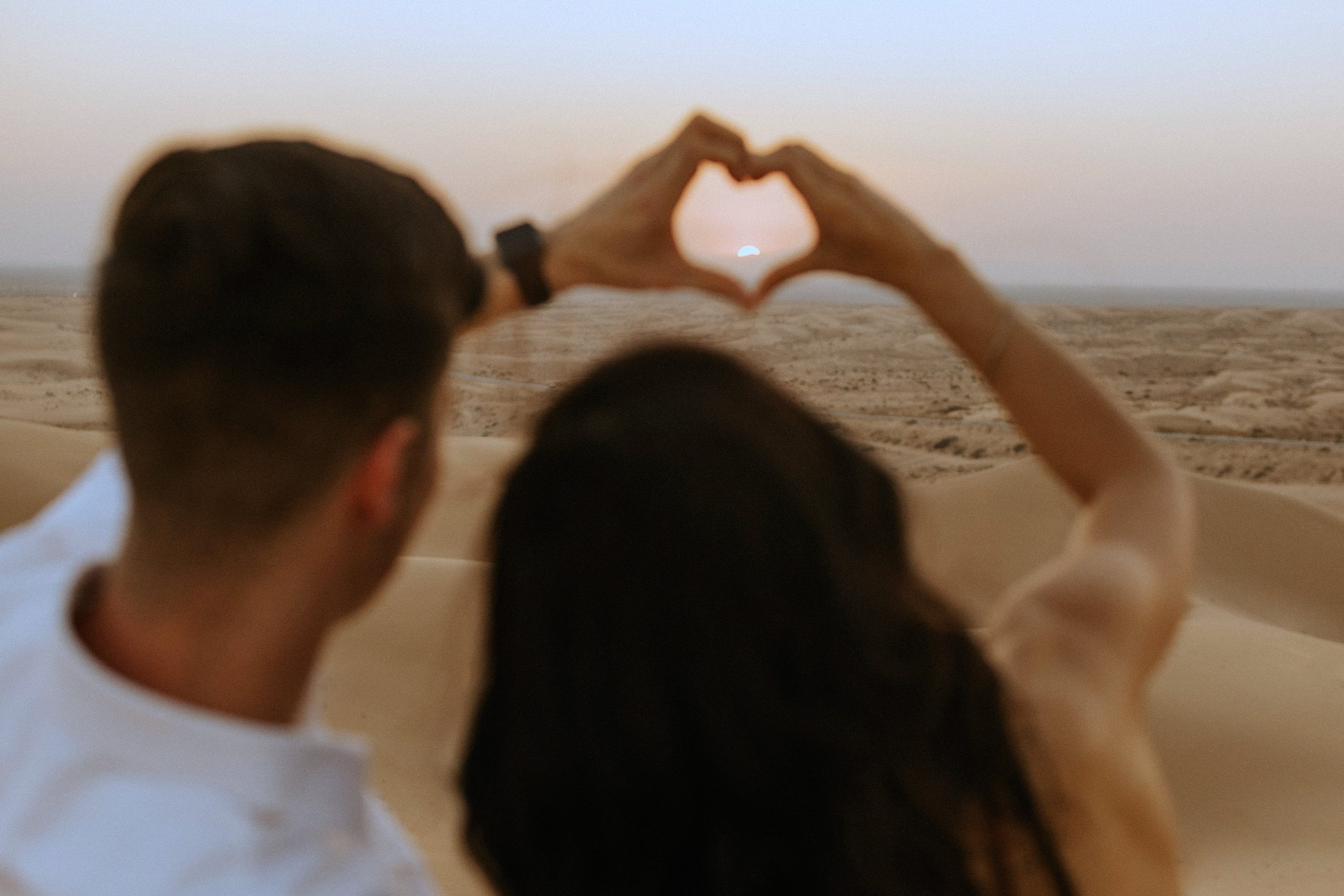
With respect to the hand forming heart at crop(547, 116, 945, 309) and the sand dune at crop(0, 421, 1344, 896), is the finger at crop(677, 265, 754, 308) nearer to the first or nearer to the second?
the hand forming heart at crop(547, 116, 945, 309)

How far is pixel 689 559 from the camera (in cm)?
73

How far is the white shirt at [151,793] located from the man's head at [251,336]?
0.16 m

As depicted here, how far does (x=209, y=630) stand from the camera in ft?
3.12

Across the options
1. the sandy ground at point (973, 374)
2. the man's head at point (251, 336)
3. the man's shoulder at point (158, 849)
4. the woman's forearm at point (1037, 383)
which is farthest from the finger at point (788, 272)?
the man's shoulder at point (158, 849)

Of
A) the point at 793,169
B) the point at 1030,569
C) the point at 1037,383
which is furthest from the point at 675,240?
the point at 1030,569

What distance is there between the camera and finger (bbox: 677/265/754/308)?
4.84 ft

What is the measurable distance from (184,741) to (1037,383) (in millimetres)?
1146

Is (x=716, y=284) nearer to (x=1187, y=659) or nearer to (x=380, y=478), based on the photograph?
(x=380, y=478)

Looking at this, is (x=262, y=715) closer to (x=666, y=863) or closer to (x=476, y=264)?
(x=666, y=863)

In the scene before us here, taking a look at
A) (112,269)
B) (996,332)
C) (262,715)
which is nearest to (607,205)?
(996,332)

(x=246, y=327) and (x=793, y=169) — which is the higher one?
(x=793, y=169)

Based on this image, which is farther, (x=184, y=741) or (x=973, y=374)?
(x=973, y=374)

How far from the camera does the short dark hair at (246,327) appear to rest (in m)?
0.94

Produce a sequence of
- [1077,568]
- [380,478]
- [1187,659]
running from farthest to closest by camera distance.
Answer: [1187,659] < [1077,568] < [380,478]
